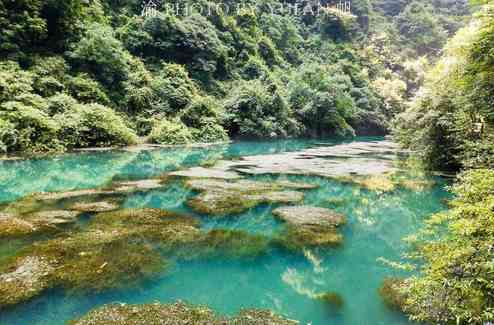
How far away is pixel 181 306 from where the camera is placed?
194 inches

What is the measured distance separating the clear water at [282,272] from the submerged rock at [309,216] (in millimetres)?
Result: 310

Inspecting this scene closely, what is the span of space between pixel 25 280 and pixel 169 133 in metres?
22.7

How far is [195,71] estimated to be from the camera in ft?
122

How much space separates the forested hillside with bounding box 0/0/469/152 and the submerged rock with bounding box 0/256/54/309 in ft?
44.4

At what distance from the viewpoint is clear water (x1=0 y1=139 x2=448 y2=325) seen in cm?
493

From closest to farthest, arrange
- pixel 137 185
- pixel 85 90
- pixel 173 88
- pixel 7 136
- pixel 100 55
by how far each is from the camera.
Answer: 1. pixel 137 185
2. pixel 7 136
3. pixel 85 90
4. pixel 100 55
5. pixel 173 88

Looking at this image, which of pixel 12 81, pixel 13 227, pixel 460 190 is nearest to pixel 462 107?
pixel 460 190

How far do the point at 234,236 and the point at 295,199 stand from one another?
3.82 metres

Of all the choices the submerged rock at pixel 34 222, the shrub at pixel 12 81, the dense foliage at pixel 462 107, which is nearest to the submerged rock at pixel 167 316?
the submerged rock at pixel 34 222

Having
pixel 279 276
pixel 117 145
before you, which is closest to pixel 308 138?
pixel 117 145

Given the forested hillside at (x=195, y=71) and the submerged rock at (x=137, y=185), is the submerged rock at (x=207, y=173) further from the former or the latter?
the forested hillside at (x=195, y=71)

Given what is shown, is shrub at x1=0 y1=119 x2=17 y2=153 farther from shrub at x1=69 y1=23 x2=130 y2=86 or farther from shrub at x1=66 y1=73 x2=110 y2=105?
shrub at x1=69 y1=23 x2=130 y2=86

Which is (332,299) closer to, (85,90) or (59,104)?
(59,104)

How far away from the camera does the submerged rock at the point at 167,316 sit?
174 inches
